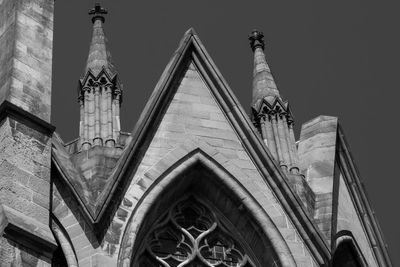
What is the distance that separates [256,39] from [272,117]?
2.40 meters

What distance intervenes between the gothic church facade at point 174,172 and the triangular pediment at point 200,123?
2 centimetres

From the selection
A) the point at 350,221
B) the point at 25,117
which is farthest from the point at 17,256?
the point at 350,221

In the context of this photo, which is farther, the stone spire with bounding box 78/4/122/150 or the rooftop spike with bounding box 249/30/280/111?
the rooftop spike with bounding box 249/30/280/111

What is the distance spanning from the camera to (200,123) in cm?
2569

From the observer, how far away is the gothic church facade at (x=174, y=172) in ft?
75.0

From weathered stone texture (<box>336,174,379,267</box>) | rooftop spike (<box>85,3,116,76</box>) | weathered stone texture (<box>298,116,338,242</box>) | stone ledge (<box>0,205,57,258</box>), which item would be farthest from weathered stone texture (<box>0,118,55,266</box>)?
weathered stone texture (<box>336,174,379,267</box>)

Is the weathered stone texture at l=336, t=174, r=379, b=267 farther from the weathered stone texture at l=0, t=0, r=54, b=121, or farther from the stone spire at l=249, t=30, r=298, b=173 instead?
the weathered stone texture at l=0, t=0, r=54, b=121

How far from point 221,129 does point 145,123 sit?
1386 millimetres

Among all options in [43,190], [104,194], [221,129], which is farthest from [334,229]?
[43,190]

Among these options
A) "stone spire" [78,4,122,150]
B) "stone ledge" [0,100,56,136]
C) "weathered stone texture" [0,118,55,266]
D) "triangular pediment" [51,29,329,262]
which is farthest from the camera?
"stone spire" [78,4,122,150]

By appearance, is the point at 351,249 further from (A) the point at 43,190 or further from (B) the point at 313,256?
(A) the point at 43,190

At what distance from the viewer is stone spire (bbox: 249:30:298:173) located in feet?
87.1

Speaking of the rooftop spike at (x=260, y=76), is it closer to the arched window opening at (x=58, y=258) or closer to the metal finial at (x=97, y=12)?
the metal finial at (x=97, y=12)

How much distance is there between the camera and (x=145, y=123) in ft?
82.3
